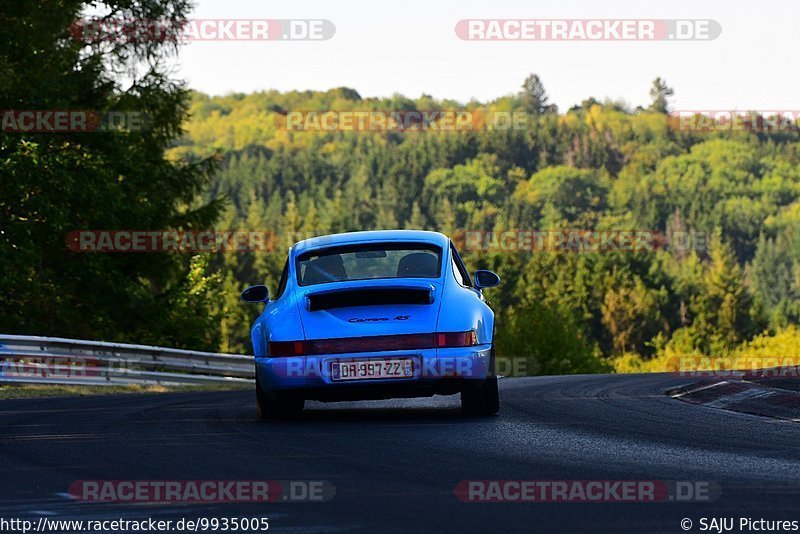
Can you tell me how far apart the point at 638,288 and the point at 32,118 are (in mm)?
114058

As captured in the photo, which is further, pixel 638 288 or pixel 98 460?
pixel 638 288

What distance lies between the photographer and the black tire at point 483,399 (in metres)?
11.4

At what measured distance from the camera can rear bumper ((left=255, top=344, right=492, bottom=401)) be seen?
10.8 meters

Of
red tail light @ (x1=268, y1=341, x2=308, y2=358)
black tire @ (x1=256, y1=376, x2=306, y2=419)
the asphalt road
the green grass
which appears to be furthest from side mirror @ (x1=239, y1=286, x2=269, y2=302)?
the green grass

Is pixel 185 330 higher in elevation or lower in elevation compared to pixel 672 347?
higher

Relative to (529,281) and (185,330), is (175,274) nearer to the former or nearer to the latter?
(185,330)

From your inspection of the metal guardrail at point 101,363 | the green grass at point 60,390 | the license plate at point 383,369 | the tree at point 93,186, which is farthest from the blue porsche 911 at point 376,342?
the tree at point 93,186

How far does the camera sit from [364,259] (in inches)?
470

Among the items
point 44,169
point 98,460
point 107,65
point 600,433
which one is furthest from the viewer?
point 107,65

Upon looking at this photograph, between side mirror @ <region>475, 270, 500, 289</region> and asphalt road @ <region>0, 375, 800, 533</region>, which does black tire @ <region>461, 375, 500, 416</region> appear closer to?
asphalt road @ <region>0, 375, 800, 533</region>

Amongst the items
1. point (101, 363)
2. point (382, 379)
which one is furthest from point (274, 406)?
point (101, 363)

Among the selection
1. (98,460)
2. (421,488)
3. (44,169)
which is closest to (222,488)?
(421,488)

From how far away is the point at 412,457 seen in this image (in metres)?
8.23

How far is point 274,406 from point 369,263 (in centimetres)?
148
